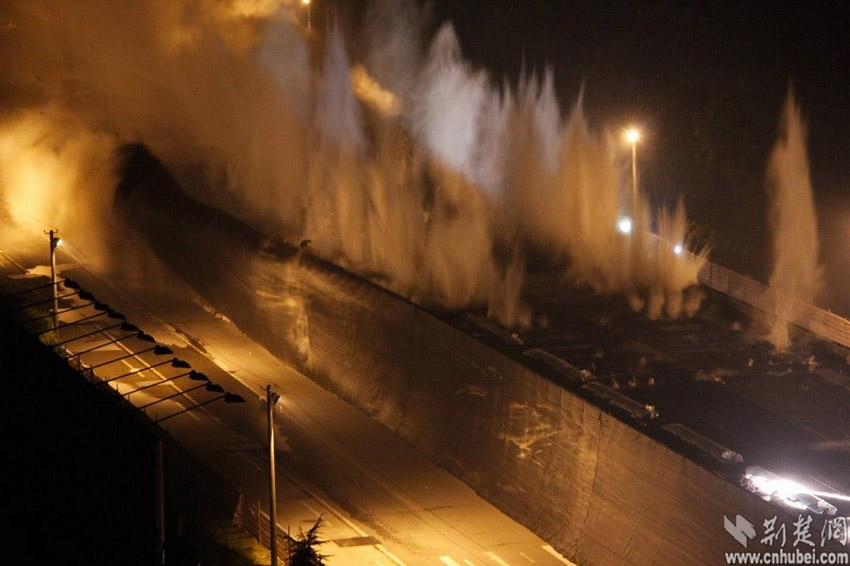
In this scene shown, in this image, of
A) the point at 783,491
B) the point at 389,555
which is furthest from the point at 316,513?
the point at 783,491

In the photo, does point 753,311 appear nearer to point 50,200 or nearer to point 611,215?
point 611,215

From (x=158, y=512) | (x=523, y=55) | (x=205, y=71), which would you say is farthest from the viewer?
(x=523, y=55)

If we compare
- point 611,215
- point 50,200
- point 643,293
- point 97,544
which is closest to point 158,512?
point 97,544

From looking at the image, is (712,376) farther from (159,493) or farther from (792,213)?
(792,213)

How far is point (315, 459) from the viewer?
103 ft

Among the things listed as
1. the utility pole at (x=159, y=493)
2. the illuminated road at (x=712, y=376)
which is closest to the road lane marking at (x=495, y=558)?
the illuminated road at (x=712, y=376)

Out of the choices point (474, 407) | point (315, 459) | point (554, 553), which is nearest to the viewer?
point (554, 553)

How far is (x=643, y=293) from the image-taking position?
3584 centimetres

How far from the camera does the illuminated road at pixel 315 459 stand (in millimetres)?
27344

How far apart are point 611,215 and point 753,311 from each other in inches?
357

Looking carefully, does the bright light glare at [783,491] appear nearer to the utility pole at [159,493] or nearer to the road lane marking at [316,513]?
the road lane marking at [316,513]

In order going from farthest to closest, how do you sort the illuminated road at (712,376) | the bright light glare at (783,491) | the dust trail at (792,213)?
1. the dust trail at (792,213)
2. the illuminated road at (712,376)
3. the bright light glare at (783,491)

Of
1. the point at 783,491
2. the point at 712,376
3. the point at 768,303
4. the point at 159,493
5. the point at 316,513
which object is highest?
the point at 768,303

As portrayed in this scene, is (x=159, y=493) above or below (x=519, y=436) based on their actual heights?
below
